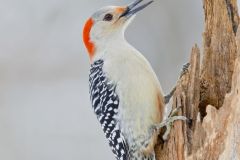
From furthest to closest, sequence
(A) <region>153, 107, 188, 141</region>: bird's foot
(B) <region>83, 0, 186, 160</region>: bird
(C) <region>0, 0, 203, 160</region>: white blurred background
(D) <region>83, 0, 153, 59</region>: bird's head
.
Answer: (C) <region>0, 0, 203, 160</region>: white blurred background
(D) <region>83, 0, 153, 59</region>: bird's head
(B) <region>83, 0, 186, 160</region>: bird
(A) <region>153, 107, 188, 141</region>: bird's foot

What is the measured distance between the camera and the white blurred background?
738cm

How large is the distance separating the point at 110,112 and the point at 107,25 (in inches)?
35.2

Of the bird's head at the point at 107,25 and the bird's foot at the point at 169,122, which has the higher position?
the bird's head at the point at 107,25

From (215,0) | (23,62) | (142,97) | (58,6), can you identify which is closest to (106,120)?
(142,97)

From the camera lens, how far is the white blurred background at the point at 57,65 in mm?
7379

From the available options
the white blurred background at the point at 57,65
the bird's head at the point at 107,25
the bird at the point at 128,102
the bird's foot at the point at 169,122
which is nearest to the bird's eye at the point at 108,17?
the bird's head at the point at 107,25

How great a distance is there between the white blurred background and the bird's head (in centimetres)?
182

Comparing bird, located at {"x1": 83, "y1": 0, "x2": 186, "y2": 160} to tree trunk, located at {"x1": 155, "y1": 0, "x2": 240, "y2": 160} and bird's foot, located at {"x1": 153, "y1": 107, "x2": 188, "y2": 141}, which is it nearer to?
bird's foot, located at {"x1": 153, "y1": 107, "x2": 188, "y2": 141}

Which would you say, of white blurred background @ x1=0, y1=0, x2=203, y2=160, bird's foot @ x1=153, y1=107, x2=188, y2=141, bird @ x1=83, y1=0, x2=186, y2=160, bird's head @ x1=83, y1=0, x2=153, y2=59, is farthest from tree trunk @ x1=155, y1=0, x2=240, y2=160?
white blurred background @ x1=0, y1=0, x2=203, y2=160

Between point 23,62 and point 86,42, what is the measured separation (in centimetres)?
222

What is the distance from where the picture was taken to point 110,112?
480cm

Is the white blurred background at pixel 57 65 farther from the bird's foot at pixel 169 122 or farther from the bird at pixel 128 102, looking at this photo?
the bird's foot at pixel 169 122

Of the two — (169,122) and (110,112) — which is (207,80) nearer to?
(169,122)

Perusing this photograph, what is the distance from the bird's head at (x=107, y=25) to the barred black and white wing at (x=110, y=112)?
464 mm
